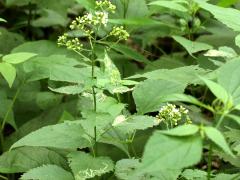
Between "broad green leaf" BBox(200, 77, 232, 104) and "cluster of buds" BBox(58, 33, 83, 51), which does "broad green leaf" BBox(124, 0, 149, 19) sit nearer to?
"cluster of buds" BBox(58, 33, 83, 51)

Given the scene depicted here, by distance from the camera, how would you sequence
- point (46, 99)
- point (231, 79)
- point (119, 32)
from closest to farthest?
point (231, 79), point (119, 32), point (46, 99)

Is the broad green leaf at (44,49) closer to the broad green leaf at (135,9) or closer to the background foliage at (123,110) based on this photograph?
the background foliage at (123,110)

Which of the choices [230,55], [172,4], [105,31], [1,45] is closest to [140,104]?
[230,55]

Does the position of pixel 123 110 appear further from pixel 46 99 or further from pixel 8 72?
pixel 46 99

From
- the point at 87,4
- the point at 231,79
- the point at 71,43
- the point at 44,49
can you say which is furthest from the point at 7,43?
the point at 231,79

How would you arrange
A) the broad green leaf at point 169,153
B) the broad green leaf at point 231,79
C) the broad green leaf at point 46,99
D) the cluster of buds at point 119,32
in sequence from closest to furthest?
the broad green leaf at point 169,153 < the broad green leaf at point 231,79 < the cluster of buds at point 119,32 < the broad green leaf at point 46,99

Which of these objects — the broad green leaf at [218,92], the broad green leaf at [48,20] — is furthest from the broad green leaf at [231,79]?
the broad green leaf at [48,20]
